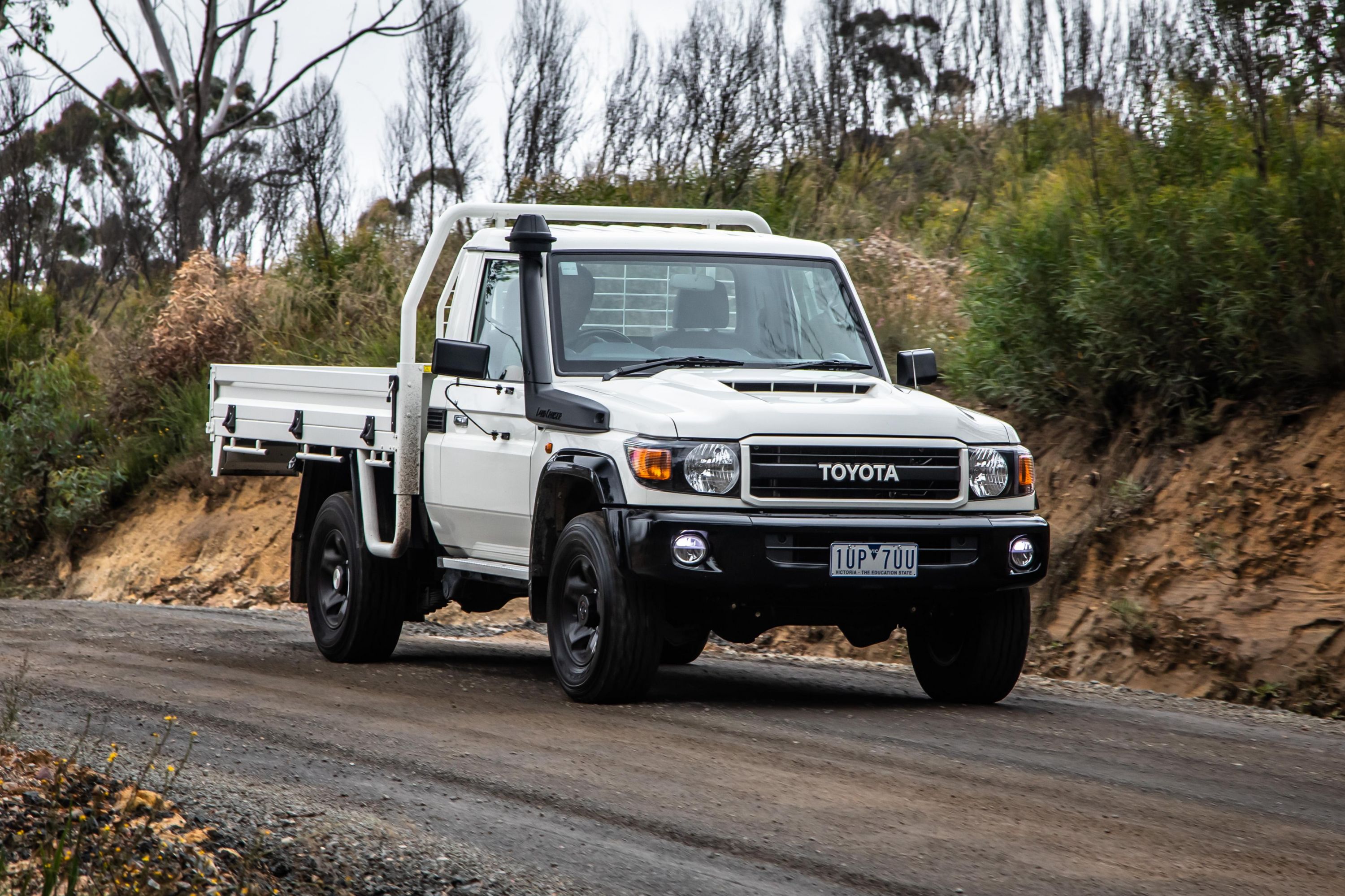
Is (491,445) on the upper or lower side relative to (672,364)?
lower

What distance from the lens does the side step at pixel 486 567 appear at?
8.38 metres

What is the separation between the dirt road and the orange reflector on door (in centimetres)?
107

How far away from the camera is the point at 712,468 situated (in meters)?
7.25

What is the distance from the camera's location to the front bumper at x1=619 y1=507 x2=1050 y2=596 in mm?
7164

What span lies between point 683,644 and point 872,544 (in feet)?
5.56

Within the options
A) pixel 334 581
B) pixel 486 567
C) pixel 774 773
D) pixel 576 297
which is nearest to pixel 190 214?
pixel 334 581

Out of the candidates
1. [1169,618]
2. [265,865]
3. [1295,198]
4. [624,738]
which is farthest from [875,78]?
[265,865]

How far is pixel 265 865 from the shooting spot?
475 cm

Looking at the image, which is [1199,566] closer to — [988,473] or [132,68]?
[988,473]

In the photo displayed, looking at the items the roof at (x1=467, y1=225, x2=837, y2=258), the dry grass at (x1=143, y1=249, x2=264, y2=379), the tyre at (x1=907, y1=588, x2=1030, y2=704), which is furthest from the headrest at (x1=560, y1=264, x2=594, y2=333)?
the dry grass at (x1=143, y1=249, x2=264, y2=379)

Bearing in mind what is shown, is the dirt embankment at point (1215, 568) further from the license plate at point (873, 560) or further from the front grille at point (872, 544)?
the license plate at point (873, 560)

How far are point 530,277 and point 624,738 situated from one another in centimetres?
265

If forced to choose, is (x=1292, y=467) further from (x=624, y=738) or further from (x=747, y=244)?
(x=624, y=738)

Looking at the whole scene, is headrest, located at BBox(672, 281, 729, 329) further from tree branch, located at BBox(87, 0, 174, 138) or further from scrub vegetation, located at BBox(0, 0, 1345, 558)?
tree branch, located at BBox(87, 0, 174, 138)
